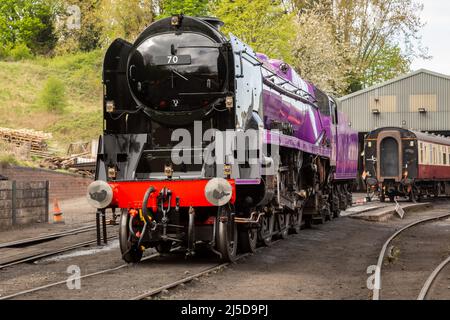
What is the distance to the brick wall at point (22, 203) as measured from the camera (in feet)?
63.4

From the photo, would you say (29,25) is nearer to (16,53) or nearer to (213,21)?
(16,53)

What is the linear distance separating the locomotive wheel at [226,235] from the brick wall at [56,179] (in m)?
17.5

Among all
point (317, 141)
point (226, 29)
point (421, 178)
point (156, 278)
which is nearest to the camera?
point (156, 278)

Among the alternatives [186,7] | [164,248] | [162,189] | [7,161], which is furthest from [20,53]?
[162,189]

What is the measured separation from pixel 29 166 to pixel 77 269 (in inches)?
Result: 761

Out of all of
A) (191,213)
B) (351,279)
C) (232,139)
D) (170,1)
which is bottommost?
(351,279)

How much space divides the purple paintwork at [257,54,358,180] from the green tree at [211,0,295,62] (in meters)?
14.4

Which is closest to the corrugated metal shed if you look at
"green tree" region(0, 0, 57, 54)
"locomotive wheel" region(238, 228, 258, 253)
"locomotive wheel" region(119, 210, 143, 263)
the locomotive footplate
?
"green tree" region(0, 0, 57, 54)

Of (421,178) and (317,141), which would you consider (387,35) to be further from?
(317,141)

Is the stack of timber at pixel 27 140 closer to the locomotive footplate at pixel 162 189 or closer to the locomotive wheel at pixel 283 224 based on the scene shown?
the locomotive wheel at pixel 283 224

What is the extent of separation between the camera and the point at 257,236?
45.8 ft

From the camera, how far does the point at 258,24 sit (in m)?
37.8

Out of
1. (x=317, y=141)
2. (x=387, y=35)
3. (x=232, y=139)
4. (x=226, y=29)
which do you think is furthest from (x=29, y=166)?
(x=387, y=35)

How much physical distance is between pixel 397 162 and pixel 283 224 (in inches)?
731
